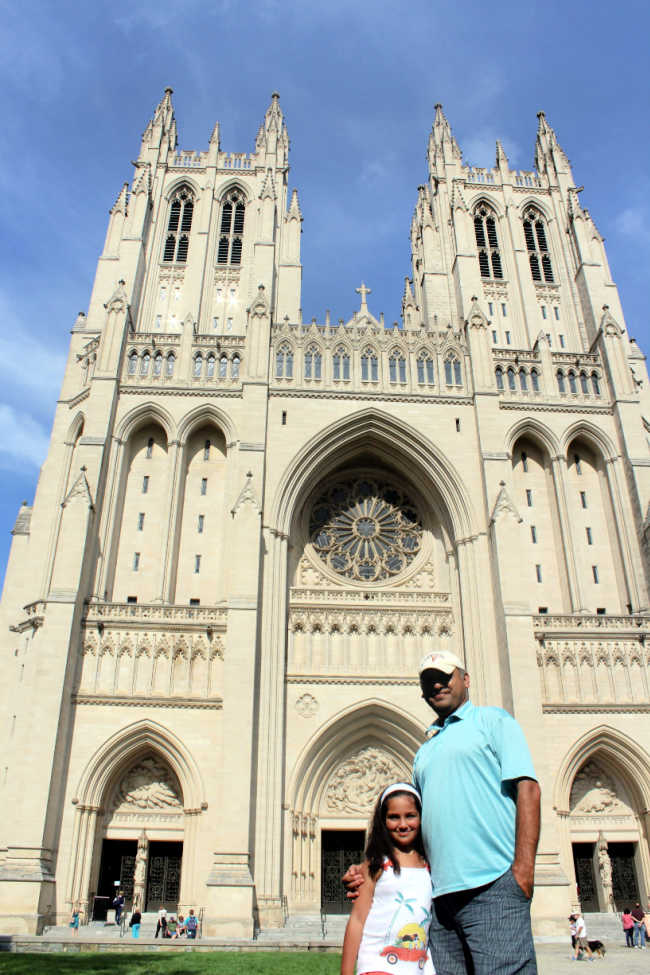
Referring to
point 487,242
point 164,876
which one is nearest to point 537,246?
point 487,242

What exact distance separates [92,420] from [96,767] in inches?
434

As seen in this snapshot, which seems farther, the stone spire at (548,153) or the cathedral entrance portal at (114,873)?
the stone spire at (548,153)

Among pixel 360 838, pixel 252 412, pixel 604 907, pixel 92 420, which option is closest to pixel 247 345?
pixel 252 412

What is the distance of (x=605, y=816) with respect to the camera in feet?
70.4

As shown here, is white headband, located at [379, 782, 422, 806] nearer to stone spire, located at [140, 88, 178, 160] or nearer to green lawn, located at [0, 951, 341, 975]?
green lawn, located at [0, 951, 341, 975]

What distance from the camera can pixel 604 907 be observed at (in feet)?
66.8

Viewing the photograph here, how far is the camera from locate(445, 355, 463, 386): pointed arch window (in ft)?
89.2

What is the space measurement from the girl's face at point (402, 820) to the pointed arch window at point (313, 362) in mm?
23963

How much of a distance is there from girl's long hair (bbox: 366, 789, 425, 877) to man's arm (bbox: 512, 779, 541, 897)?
50 cm

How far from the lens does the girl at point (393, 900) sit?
10.2 ft

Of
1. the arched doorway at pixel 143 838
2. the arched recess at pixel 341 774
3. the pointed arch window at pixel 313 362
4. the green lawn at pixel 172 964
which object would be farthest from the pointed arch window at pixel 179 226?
the green lawn at pixel 172 964

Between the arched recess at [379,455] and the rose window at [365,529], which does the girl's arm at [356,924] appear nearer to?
the arched recess at [379,455]

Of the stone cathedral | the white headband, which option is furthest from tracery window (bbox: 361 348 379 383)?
the white headband

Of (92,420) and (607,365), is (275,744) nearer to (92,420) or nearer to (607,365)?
(92,420)
